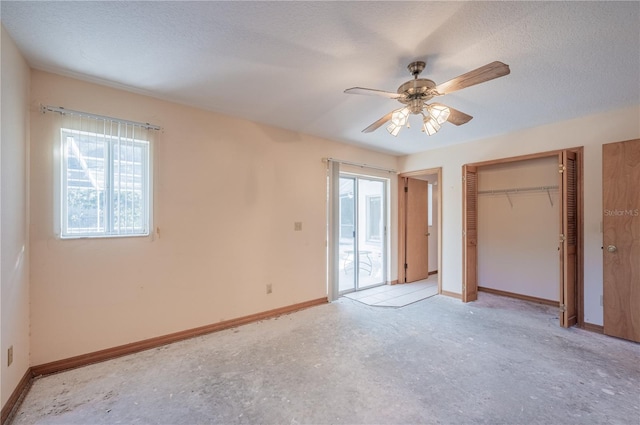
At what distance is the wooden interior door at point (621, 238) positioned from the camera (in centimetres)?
274

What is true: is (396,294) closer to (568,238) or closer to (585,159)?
(568,238)

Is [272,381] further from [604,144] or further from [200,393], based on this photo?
[604,144]

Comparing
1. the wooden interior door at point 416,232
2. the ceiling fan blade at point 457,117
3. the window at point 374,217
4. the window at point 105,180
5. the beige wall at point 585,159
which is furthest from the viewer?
the wooden interior door at point 416,232

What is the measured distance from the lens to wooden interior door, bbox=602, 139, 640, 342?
9.00 feet

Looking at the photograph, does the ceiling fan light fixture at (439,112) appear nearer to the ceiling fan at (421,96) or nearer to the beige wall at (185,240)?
the ceiling fan at (421,96)

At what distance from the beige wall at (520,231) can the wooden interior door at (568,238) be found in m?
0.63

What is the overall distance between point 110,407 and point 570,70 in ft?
13.8

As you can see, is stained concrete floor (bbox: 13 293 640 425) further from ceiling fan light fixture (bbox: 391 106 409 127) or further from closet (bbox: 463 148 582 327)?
ceiling fan light fixture (bbox: 391 106 409 127)

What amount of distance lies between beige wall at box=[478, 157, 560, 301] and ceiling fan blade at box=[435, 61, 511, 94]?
3092mm

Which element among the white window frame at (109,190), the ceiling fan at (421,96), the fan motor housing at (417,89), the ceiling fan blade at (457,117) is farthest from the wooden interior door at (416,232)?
the white window frame at (109,190)

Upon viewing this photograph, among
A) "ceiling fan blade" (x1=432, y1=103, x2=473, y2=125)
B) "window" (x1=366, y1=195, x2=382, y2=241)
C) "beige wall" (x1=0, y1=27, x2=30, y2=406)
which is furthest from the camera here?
"window" (x1=366, y1=195, x2=382, y2=241)

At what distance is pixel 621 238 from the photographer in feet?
9.29

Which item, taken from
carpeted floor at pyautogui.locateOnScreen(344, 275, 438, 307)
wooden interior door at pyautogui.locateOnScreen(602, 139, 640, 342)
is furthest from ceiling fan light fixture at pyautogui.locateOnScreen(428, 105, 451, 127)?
carpeted floor at pyautogui.locateOnScreen(344, 275, 438, 307)

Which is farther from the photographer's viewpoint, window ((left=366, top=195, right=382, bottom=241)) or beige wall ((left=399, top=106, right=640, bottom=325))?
window ((left=366, top=195, right=382, bottom=241))
